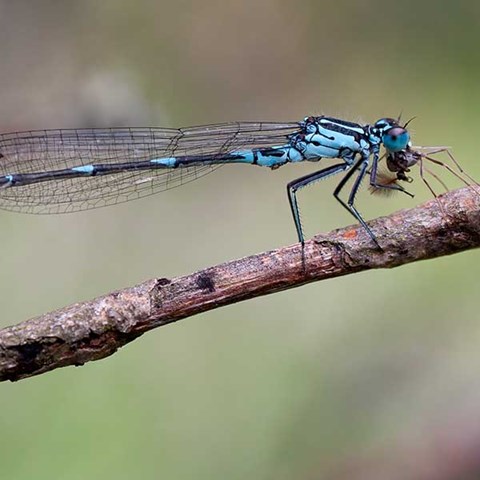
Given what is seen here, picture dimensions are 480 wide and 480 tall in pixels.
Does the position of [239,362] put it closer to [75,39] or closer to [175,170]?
[175,170]

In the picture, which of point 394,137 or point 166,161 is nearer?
point 394,137

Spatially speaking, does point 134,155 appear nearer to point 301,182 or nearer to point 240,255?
point 301,182

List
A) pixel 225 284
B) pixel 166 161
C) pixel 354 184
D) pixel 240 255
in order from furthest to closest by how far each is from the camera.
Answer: pixel 240 255 → pixel 166 161 → pixel 354 184 → pixel 225 284

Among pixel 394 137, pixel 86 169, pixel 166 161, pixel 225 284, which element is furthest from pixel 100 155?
pixel 225 284

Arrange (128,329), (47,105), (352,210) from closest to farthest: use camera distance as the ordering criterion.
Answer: (128,329)
(352,210)
(47,105)

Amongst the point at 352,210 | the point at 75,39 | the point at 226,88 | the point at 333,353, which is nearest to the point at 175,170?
the point at 352,210
